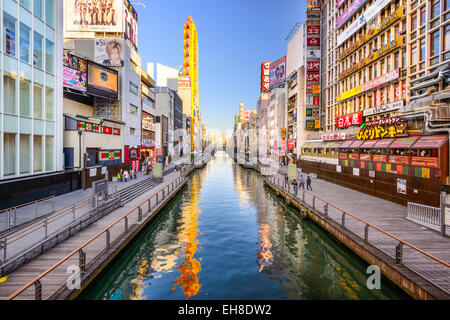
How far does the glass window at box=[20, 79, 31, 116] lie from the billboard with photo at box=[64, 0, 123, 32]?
2763 cm

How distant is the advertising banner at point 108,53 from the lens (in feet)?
132

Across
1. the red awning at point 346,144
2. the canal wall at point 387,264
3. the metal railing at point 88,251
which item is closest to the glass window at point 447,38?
the red awning at point 346,144

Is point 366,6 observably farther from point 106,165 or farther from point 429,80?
point 106,165

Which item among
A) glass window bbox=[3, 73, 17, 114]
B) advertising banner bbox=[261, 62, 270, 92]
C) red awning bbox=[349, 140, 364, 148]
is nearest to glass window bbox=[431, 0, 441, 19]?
red awning bbox=[349, 140, 364, 148]

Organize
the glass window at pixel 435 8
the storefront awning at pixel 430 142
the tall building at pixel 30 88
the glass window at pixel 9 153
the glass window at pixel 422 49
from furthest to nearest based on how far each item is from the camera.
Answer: the glass window at pixel 422 49, the glass window at pixel 435 8, the glass window at pixel 9 153, the tall building at pixel 30 88, the storefront awning at pixel 430 142

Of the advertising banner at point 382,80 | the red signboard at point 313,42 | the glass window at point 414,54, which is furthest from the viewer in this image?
the red signboard at point 313,42

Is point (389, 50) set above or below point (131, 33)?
below

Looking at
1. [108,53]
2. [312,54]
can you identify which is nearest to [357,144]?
[312,54]

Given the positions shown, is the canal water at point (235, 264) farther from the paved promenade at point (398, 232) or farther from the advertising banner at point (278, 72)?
the advertising banner at point (278, 72)

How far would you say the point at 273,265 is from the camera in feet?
45.0

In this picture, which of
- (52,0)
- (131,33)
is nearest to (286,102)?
(131,33)

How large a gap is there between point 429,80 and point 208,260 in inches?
949

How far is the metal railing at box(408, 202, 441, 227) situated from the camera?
14.9 metres

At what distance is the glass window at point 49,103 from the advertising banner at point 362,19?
37194 millimetres
